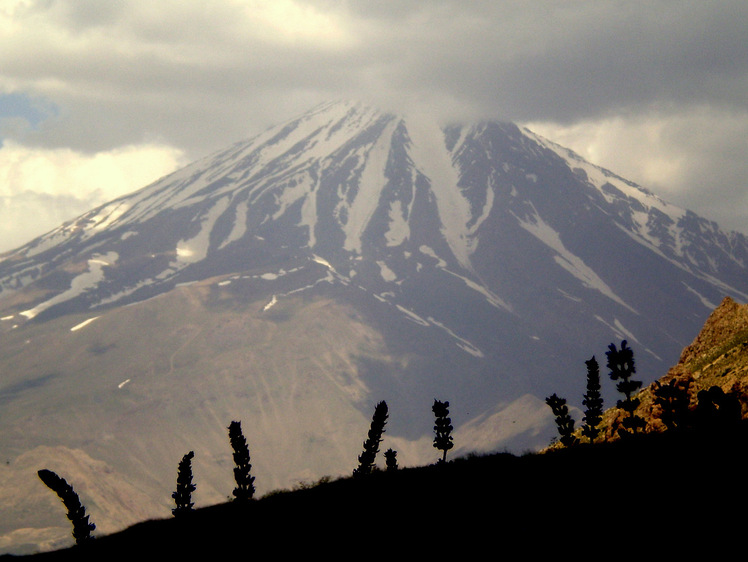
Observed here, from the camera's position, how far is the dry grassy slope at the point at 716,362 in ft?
173

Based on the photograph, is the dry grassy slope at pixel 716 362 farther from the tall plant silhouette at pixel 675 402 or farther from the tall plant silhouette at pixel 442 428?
the tall plant silhouette at pixel 442 428

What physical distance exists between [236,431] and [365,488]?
47.2m

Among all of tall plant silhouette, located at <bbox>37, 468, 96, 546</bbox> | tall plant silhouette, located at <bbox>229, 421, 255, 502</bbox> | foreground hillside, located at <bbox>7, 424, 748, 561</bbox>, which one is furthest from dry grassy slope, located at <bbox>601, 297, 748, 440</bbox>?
tall plant silhouette, located at <bbox>37, 468, 96, 546</bbox>

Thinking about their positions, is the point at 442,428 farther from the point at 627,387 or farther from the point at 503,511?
the point at 503,511

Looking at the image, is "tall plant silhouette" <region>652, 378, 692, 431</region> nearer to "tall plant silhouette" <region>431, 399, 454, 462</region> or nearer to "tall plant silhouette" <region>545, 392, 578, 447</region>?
"tall plant silhouette" <region>545, 392, 578, 447</region>

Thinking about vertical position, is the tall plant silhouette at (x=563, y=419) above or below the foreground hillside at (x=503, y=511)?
above

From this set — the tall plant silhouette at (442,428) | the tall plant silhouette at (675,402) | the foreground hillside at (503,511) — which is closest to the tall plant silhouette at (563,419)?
the tall plant silhouette at (442,428)

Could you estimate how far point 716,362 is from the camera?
58469 mm

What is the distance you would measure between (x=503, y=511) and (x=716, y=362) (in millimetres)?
29471

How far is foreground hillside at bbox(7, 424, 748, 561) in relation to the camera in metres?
31.0

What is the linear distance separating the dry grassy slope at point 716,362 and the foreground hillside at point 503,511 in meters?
8.56

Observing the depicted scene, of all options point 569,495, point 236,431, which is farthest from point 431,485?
point 236,431

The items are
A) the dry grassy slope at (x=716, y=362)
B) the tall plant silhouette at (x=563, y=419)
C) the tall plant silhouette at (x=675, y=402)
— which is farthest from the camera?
the tall plant silhouette at (x=563, y=419)

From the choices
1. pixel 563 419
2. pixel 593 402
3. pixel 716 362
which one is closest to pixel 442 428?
pixel 563 419
